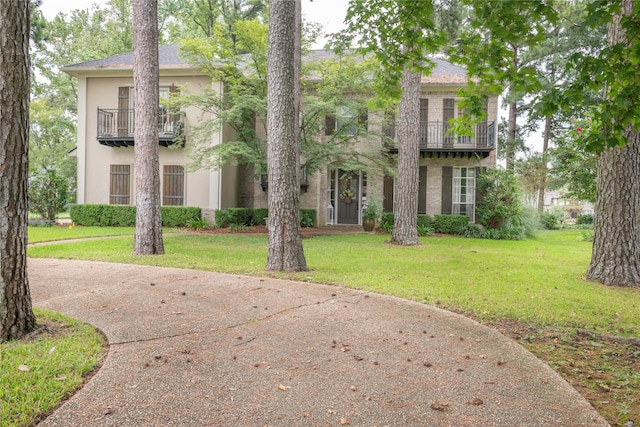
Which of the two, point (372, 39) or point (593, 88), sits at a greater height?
point (372, 39)

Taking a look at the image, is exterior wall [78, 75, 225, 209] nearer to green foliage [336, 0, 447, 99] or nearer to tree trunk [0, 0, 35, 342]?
green foliage [336, 0, 447, 99]

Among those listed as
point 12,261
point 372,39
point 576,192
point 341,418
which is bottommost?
point 341,418

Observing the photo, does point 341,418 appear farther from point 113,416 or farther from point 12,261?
point 12,261

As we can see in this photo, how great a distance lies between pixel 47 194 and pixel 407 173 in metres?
12.2

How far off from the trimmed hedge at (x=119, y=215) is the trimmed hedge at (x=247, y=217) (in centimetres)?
102

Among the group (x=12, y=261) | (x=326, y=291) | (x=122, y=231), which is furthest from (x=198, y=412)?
(x=122, y=231)

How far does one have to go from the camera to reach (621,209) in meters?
6.18

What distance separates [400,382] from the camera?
272cm

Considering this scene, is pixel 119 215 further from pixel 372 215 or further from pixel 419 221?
pixel 419 221

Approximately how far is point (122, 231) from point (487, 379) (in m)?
12.7

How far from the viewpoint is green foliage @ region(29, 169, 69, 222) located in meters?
14.7

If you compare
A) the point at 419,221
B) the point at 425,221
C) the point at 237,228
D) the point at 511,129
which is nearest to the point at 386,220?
the point at 419,221

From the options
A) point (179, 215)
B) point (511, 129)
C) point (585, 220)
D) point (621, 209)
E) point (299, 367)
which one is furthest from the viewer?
point (511, 129)

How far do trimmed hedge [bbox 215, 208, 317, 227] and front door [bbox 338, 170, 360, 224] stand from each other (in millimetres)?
1883
